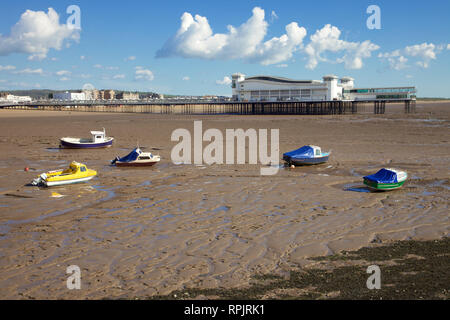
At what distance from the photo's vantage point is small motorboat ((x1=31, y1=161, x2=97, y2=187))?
15062 mm

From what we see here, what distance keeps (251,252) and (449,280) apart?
3558 millimetres

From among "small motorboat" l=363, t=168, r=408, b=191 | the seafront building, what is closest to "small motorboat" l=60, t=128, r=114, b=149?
"small motorboat" l=363, t=168, r=408, b=191

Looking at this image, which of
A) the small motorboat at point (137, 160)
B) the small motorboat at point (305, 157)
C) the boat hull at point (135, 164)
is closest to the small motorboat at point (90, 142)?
the small motorboat at point (137, 160)

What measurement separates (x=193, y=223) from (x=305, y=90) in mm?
80534

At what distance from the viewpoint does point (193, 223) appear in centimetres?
1085

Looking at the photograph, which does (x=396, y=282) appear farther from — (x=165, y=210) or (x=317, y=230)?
(x=165, y=210)

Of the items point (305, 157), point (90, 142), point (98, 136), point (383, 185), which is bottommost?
point (383, 185)

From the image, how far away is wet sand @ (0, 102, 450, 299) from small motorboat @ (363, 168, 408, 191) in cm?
28

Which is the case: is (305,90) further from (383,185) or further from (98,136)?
(383,185)

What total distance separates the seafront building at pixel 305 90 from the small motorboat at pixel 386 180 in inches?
2838

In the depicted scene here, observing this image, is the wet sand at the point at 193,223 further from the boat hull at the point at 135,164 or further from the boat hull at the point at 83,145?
the boat hull at the point at 83,145

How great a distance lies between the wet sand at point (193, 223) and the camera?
296 inches

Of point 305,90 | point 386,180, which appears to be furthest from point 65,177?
point 305,90

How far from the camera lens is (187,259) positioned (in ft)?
27.2
